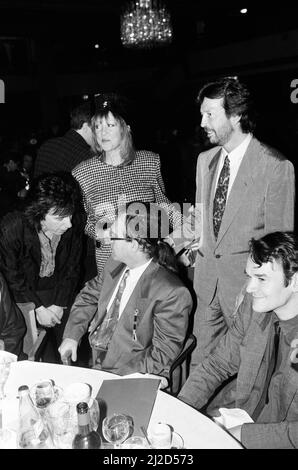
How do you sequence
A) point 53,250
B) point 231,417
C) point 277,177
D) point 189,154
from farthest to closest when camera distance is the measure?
1. point 189,154
2. point 53,250
3. point 277,177
4. point 231,417

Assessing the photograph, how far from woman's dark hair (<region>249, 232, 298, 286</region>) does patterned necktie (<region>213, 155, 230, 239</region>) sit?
0.67 meters

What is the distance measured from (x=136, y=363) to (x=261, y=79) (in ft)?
31.2

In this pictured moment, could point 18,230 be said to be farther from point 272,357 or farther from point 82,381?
point 272,357

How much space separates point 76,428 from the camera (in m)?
1.52

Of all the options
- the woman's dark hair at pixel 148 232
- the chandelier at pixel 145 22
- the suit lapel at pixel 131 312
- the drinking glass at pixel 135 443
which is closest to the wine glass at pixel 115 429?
the drinking glass at pixel 135 443

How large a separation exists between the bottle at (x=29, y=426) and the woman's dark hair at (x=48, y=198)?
1.38m

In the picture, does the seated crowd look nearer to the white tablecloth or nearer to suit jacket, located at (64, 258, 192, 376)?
suit jacket, located at (64, 258, 192, 376)

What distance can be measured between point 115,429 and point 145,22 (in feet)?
18.9

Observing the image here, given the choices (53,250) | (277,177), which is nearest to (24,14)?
(53,250)

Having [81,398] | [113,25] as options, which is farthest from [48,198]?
[113,25]

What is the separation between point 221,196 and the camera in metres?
2.56

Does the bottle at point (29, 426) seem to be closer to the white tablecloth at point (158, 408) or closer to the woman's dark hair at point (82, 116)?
the white tablecloth at point (158, 408)

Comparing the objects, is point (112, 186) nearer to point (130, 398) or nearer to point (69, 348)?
point (69, 348)

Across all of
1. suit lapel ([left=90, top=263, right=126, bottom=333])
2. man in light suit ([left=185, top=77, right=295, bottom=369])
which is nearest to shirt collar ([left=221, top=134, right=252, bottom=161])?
man in light suit ([left=185, top=77, right=295, bottom=369])
